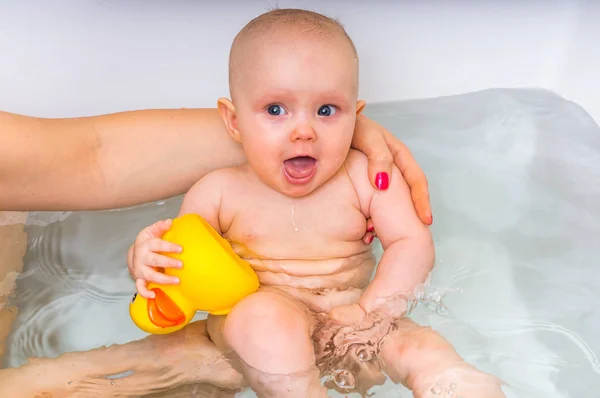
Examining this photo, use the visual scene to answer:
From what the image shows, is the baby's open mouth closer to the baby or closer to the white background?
the baby

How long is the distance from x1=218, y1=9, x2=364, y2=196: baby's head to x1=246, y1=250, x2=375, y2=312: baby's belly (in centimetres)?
13

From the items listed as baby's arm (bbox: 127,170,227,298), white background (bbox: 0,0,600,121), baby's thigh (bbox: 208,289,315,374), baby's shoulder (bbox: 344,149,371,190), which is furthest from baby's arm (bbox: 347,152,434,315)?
white background (bbox: 0,0,600,121)

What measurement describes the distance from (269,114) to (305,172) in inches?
4.0

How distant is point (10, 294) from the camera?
4.40 ft

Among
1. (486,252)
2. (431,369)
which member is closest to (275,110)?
(431,369)

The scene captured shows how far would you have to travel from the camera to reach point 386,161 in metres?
1.23

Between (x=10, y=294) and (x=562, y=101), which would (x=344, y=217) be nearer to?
(x=10, y=294)

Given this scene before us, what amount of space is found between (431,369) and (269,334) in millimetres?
221

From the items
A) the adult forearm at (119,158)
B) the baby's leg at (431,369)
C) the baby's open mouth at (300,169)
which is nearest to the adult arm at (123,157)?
the adult forearm at (119,158)

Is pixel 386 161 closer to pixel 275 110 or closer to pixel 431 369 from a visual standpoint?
pixel 275 110

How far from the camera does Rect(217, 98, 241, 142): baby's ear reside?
122 cm

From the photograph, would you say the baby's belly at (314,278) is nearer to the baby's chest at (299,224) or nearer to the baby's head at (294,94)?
the baby's chest at (299,224)

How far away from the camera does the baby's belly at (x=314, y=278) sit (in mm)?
1203

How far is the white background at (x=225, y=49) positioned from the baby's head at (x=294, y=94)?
483 mm
